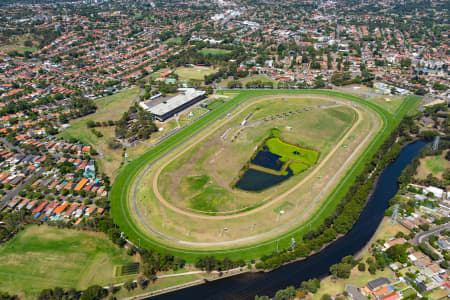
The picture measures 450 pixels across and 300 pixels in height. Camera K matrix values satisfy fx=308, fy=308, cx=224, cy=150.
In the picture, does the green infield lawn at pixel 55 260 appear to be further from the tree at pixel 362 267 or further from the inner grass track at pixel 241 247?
the tree at pixel 362 267

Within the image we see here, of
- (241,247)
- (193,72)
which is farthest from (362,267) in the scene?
(193,72)

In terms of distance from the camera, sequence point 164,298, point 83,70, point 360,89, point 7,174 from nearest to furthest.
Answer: point 164,298 → point 7,174 → point 360,89 → point 83,70

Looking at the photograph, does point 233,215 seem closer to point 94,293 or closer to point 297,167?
point 297,167

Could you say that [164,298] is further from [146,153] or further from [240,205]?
[146,153]

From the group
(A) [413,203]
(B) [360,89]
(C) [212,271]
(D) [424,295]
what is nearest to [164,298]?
(C) [212,271]

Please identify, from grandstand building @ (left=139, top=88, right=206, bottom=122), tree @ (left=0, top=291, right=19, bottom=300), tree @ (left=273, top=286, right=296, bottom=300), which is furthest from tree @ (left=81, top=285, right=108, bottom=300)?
grandstand building @ (left=139, top=88, right=206, bottom=122)

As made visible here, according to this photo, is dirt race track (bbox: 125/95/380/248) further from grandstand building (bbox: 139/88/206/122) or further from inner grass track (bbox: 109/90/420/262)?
grandstand building (bbox: 139/88/206/122)
